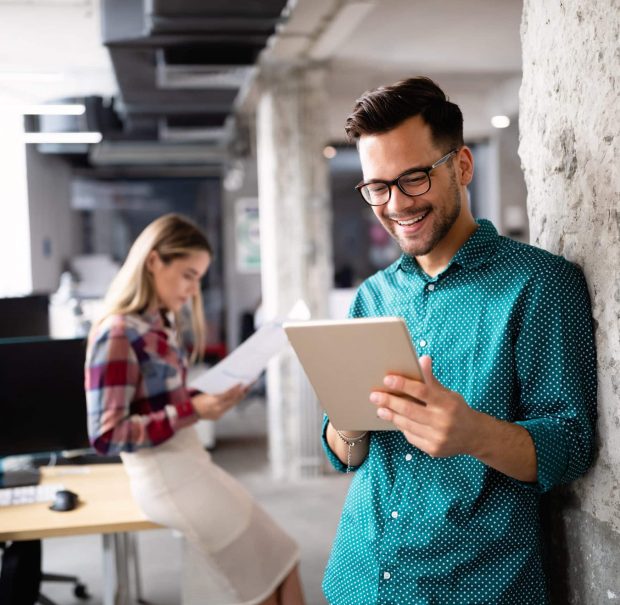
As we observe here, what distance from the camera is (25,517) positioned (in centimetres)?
265

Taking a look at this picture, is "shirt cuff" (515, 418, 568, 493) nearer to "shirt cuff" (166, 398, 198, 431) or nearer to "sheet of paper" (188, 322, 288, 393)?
"sheet of paper" (188, 322, 288, 393)

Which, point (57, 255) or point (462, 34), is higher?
point (462, 34)

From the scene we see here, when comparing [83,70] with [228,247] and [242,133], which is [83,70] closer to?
[242,133]

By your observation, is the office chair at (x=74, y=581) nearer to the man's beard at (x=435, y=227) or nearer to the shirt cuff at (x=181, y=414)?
the shirt cuff at (x=181, y=414)

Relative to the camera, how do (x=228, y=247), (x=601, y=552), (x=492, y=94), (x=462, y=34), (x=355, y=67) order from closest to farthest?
(x=601, y=552) → (x=462, y=34) → (x=355, y=67) → (x=492, y=94) → (x=228, y=247)

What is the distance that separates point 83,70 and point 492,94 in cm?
391

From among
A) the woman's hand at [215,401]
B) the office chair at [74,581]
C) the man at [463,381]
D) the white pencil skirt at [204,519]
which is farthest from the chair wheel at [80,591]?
the man at [463,381]

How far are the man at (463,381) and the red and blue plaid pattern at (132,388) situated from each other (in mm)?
1162

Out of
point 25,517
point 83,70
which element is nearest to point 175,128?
point 83,70

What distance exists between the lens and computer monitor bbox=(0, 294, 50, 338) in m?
4.23

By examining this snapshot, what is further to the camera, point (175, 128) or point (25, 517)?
point (175, 128)

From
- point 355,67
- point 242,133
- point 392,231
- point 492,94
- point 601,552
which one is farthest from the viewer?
point 242,133

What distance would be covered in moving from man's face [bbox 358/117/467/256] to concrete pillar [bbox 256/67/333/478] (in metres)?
4.52

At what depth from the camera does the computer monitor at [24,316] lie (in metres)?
4.23
